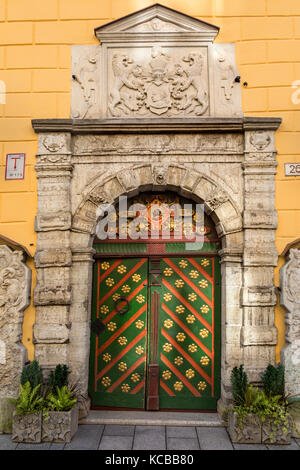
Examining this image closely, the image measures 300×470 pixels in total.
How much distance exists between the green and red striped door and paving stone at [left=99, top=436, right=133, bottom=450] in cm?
69

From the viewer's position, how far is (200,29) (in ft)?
15.4

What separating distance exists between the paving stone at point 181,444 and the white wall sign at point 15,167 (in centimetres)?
350

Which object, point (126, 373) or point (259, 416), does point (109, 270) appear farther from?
point (259, 416)

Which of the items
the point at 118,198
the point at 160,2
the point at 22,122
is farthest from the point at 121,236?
the point at 160,2

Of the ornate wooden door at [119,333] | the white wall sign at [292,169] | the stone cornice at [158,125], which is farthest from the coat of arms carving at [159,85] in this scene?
the ornate wooden door at [119,333]

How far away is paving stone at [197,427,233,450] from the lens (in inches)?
146

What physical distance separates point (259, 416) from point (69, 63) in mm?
4756

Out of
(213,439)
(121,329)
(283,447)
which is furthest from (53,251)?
(283,447)

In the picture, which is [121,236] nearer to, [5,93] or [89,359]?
Result: [89,359]

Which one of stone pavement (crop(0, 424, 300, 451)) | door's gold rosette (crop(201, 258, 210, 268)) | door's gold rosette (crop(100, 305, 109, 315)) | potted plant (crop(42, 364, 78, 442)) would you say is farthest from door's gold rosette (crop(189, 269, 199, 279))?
potted plant (crop(42, 364, 78, 442))

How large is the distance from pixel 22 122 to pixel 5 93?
47 centimetres

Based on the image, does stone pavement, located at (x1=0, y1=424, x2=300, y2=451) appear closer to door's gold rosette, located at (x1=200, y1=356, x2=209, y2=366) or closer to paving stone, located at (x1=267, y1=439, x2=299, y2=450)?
paving stone, located at (x1=267, y1=439, x2=299, y2=450)

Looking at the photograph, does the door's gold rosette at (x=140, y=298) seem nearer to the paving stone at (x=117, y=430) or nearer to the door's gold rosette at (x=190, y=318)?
the door's gold rosette at (x=190, y=318)

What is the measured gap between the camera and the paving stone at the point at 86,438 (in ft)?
12.1
